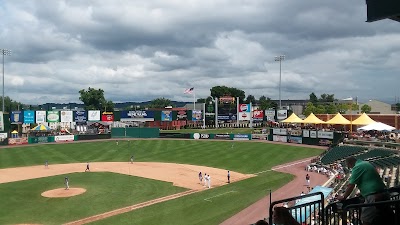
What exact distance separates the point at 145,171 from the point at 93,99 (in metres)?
111

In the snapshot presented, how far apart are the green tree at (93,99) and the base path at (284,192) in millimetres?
112704

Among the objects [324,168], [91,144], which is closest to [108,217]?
[324,168]

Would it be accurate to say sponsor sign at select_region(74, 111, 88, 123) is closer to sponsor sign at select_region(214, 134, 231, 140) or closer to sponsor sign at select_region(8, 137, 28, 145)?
sponsor sign at select_region(8, 137, 28, 145)

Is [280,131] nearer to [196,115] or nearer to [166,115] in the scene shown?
[166,115]

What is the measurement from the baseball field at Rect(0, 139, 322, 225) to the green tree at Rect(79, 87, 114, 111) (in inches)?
3226

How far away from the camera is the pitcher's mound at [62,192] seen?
30.8 metres

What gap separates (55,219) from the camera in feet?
79.7

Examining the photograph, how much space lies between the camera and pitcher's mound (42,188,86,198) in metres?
30.8

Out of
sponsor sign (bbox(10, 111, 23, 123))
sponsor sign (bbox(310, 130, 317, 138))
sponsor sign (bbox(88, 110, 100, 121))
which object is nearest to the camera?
sponsor sign (bbox(310, 130, 317, 138))

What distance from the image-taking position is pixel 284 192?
31656 millimetres

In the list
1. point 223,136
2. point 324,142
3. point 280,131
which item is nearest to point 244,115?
point 223,136

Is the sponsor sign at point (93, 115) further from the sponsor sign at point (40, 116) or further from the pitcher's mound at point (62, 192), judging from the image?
the pitcher's mound at point (62, 192)

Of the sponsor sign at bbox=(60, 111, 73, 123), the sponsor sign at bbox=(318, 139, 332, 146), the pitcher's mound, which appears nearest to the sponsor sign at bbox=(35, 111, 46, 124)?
the sponsor sign at bbox=(60, 111, 73, 123)

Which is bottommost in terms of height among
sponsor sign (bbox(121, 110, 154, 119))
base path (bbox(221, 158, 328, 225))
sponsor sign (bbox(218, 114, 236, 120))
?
base path (bbox(221, 158, 328, 225))
